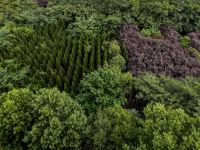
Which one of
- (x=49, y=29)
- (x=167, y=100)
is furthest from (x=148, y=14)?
(x=167, y=100)

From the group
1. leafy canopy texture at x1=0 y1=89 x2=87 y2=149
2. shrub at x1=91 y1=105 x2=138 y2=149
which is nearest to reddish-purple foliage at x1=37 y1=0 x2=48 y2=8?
leafy canopy texture at x1=0 y1=89 x2=87 y2=149

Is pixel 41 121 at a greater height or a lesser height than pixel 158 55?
lesser

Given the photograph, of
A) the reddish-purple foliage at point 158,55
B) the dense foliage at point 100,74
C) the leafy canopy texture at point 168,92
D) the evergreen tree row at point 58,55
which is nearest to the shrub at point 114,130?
the dense foliage at point 100,74

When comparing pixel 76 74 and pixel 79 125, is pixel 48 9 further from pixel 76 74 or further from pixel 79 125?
pixel 79 125

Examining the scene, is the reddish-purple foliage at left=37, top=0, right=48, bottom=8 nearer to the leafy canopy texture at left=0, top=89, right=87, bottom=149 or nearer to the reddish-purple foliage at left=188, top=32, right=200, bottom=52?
the reddish-purple foliage at left=188, top=32, right=200, bottom=52

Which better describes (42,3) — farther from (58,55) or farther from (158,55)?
(158,55)

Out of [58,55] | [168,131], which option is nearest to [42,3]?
[58,55]
